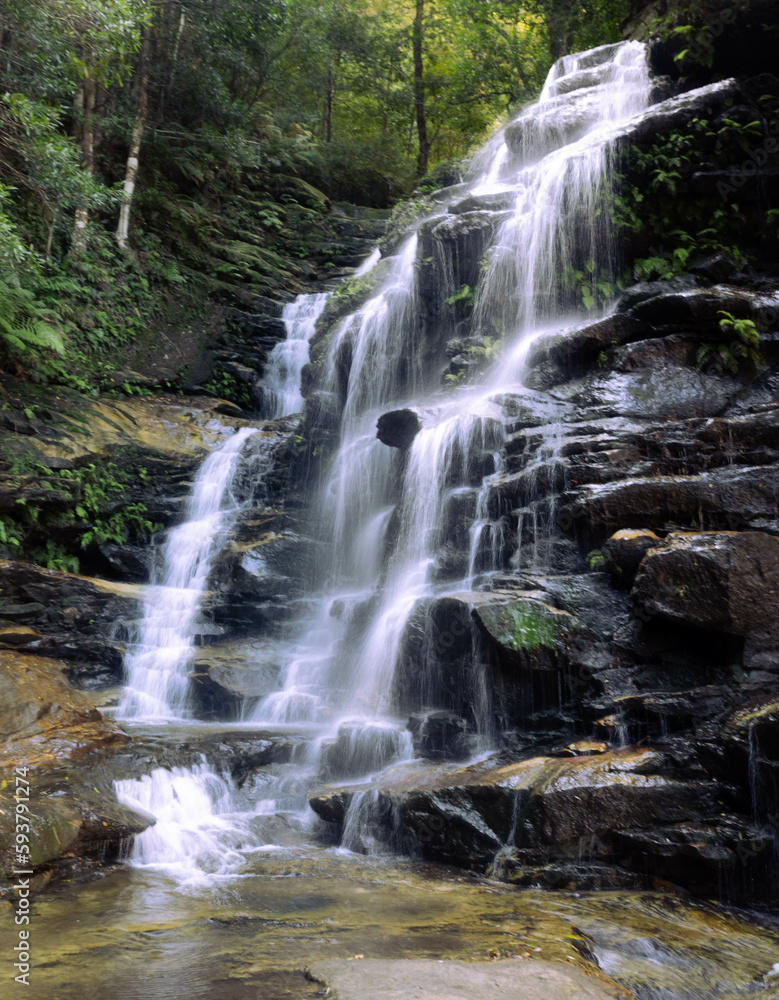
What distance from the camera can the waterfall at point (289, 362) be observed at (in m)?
16.6

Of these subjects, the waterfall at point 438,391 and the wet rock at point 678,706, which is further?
the waterfall at point 438,391

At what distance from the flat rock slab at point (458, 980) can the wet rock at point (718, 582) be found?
322 centimetres

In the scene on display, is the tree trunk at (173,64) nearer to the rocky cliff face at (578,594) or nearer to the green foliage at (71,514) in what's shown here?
the rocky cliff face at (578,594)

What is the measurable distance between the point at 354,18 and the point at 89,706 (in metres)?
24.1

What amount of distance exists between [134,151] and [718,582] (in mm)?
16673

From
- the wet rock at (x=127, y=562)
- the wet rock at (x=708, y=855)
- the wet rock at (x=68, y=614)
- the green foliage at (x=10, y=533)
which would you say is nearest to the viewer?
the wet rock at (x=708, y=855)

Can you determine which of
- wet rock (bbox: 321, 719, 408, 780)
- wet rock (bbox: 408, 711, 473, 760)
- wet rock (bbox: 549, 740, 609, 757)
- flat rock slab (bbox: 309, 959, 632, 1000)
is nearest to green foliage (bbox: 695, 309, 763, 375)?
wet rock (bbox: 549, 740, 609, 757)

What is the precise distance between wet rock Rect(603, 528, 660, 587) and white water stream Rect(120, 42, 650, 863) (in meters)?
1.46

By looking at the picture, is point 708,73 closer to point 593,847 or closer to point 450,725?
point 450,725

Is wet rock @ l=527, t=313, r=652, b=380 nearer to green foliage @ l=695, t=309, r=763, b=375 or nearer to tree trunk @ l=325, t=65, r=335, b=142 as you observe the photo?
green foliage @ l=695, t=309, r=763, b=375

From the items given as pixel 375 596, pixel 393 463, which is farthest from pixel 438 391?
pixel 375 596

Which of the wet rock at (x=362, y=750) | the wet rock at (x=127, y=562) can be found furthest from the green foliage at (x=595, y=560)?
the wet rock at (x=127, y=562)

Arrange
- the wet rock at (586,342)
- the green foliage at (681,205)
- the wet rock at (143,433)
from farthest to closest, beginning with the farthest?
the wet rock at (143,433) → the green foliage at (681,205) → the wet rock at (586,342)

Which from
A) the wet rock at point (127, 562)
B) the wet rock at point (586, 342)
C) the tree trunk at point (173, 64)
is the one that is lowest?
the wet rock at point (127, 562)
